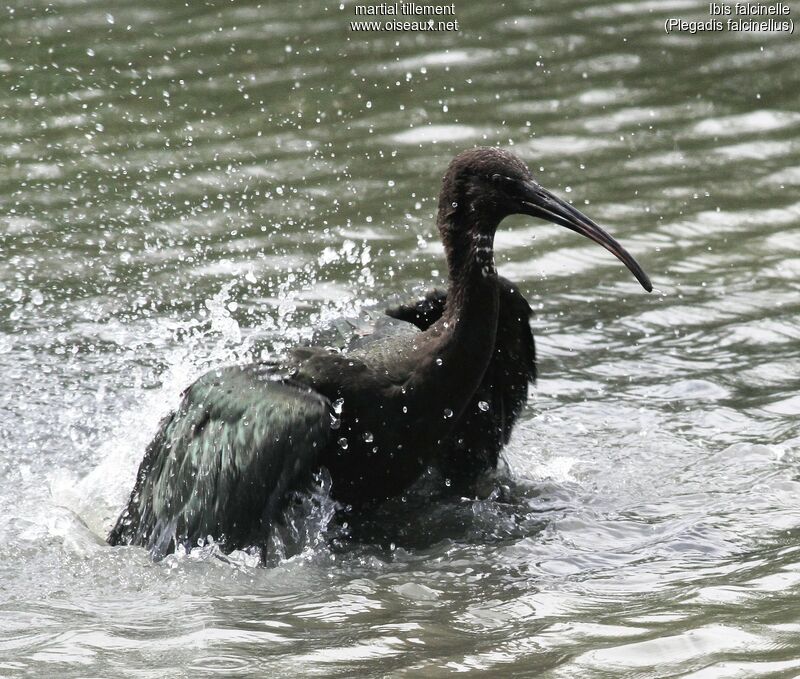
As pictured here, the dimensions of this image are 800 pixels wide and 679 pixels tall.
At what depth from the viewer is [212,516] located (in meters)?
5.89

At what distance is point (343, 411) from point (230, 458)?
501mm

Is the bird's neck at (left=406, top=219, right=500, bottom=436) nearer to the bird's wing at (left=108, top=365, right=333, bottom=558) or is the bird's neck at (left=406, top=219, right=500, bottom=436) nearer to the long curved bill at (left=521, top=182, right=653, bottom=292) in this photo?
the long curved bill at (left=521, top=182, right=653, bottom=292)

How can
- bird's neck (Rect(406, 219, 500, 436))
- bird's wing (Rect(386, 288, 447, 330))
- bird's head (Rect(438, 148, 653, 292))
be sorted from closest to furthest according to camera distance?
1. bird's neck (Rect(406, 219, 500, 436))
2. bird's head (Rect(438, 148, 653, 292))
3. bird's wing (Rect(386, 288, 447, 330))

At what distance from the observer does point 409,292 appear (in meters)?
7.54

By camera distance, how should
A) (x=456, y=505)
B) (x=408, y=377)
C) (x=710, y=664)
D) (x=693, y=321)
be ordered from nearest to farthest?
(x=710, y=664), (x=408, y=377), (x=456, y=505), (x=693, y=321)

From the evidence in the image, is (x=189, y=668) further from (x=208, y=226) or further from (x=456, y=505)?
(x=208, y=226)

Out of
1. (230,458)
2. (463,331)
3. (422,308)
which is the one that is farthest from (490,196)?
(230,458)

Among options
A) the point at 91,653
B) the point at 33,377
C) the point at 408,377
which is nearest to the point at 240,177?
the point at 33,377

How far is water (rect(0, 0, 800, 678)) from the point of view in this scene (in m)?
5.21

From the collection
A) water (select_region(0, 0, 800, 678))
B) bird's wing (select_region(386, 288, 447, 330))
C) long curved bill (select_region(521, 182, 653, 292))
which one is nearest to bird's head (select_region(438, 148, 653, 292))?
long curved bill (select_region(521, 182, 653, 292))

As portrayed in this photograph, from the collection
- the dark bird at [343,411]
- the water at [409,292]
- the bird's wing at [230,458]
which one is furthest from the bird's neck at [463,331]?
the water at [409,292]

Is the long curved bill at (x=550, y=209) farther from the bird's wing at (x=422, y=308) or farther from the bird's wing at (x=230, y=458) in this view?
the bird's wing at (x=230, y=458)

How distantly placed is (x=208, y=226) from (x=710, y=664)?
18.9 ft

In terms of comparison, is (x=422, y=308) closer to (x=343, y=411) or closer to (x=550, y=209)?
(x=550, y=209)
